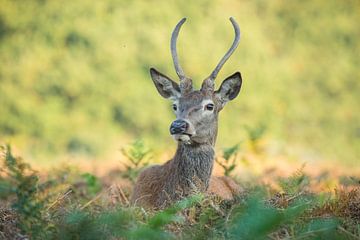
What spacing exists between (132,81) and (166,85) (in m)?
16.4

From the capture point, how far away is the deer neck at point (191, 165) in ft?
23.6

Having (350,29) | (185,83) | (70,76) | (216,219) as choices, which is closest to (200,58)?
(70,76)

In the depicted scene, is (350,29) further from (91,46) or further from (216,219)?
(216,219)

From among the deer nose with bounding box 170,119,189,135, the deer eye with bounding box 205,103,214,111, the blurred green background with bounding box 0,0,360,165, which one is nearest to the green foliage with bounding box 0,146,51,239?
the deer nose with bounding box 170,119,189,135

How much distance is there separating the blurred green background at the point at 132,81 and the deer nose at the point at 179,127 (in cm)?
1602

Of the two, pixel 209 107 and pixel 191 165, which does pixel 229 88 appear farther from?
pixel 191 165

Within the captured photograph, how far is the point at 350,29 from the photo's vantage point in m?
26.8

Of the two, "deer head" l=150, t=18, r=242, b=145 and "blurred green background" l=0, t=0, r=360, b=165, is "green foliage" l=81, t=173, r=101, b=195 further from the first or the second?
"blurred green background" l=0, t=0, r=360, b=165

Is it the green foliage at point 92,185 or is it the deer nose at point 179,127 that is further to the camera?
the green foliage at point 92,185

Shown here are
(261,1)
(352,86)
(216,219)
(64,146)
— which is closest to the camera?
(216,219)

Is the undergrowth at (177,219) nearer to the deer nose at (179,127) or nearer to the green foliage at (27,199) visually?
the green foliage at (27,199)

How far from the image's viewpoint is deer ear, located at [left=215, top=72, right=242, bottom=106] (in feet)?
25.6

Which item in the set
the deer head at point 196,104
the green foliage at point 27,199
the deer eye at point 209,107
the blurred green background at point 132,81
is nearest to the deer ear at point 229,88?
the deer head at point 196,104

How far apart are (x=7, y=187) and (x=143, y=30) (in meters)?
20.5
